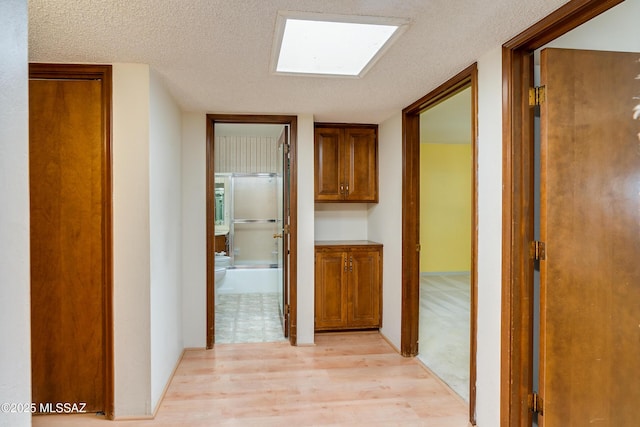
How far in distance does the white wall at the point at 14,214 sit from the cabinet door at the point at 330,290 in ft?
9.82

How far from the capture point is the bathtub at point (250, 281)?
222 inches

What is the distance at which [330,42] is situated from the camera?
2.02 metres

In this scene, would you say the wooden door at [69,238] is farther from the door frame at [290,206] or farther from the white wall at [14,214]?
the white wall at [14,214]

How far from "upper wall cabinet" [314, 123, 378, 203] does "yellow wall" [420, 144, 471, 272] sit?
294 centimetres

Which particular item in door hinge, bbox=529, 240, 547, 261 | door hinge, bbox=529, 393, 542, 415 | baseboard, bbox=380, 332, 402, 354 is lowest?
baseboard, bbox=380, 332, 402, 354

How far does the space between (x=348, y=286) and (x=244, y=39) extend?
2.64 meters

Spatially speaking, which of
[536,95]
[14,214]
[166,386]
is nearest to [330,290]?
[166,386]

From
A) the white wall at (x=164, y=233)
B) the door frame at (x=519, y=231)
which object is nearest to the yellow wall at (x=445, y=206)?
the white wall at (x=164, y=233)

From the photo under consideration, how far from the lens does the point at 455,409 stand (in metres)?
2.46

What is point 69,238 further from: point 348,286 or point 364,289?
point 364,289

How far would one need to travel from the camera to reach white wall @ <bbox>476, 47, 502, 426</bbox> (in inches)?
80.7

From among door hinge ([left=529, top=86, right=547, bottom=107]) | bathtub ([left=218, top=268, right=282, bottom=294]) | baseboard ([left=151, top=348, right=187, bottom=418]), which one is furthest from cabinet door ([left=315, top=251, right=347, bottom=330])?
door hinge ([left=529, top=86, right=547, bottom=107])

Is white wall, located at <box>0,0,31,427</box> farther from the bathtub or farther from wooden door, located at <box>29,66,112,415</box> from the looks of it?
the bathtub

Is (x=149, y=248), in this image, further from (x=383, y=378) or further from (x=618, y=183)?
(x=618, y=183)
